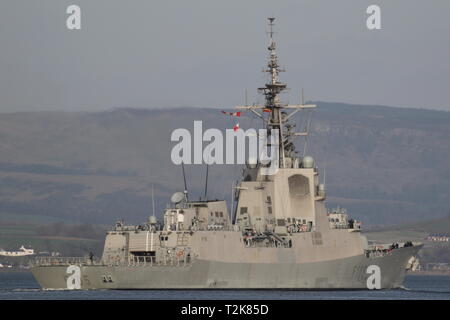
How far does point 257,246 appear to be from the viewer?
56.7 m

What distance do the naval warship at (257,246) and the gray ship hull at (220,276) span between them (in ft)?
0.16

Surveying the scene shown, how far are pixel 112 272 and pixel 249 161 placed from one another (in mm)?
11175

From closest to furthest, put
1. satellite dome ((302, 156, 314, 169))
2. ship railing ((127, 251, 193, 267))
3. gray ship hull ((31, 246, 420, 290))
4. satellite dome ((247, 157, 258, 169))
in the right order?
gray ship hull ((31, 246, 420, 290)) < ship railing ((127, 251, 193, 267)) < satellite dome ((247, 157, 258, 169)) < satellite dome ((302, 156, 314, 169))

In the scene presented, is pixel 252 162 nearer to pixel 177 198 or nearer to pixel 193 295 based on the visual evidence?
pixel 177 198

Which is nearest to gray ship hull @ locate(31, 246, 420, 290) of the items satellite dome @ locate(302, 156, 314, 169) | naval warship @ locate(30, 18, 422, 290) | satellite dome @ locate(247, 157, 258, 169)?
naval warship @ locate(30, 18, 422, 290)

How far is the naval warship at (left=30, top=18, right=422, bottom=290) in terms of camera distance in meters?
53.5

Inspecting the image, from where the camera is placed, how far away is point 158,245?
54.3 metres

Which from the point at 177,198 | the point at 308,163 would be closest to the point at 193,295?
the point at 177,198

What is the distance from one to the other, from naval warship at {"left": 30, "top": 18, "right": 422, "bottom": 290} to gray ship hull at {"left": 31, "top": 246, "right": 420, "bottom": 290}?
48mm

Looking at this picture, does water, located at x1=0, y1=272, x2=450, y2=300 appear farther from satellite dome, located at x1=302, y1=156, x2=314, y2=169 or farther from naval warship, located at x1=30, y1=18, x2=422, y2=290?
satellite dome, located at x1=302, y1=156, x2=314, y2=169

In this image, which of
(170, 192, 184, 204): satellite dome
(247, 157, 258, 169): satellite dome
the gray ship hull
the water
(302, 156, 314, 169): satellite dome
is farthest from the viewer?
(302, 156, 314, 169): satellite dome
